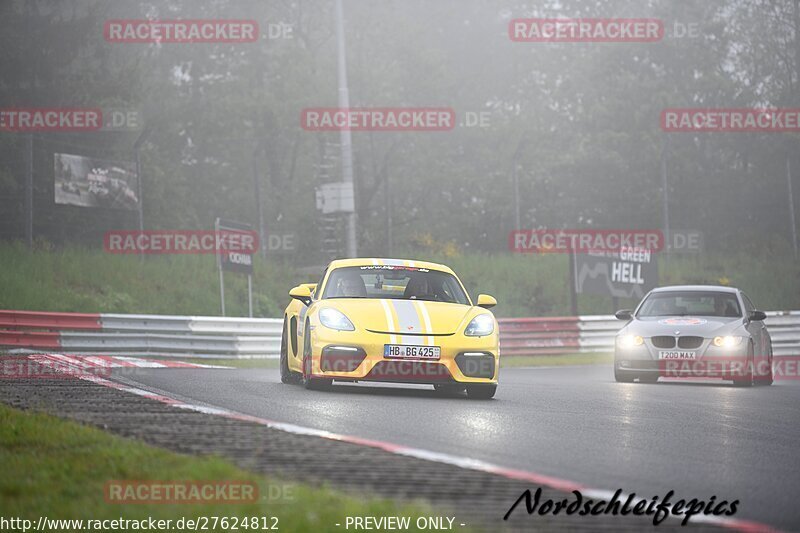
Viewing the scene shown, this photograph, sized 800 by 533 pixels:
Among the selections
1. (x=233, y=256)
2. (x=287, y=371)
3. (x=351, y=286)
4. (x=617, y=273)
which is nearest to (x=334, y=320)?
(x=351, y=286)

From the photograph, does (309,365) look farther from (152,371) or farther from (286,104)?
(286,104)

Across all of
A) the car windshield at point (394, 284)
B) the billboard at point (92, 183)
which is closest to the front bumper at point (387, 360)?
the car windshield at point (394, 284)

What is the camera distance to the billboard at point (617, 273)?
2980 centimetres

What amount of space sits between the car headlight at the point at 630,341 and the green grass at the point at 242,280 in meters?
12.5

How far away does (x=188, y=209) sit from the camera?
156 ft

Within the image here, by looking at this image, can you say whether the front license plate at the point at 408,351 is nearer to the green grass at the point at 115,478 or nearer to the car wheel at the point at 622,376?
the green grass at the point at 115,478

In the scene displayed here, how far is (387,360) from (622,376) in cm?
648

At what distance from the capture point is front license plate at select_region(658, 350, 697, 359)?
17.7m

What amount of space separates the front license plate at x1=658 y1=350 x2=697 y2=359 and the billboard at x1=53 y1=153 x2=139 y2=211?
15.2 metres

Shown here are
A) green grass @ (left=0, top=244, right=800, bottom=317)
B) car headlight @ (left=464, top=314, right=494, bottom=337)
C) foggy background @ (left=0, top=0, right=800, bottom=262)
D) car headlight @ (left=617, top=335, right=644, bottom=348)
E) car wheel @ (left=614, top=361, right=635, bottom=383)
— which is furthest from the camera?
foggy background @ (left=0, top=0, right=800, bottom=262)

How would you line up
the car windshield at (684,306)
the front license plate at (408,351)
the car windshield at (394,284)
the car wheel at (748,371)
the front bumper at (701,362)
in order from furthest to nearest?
the car windshield at (684,306) < the car wheel at (748,371) < the front bumper at (701,362) < the car windshield at (394,284) < the front license plate at (408,351)

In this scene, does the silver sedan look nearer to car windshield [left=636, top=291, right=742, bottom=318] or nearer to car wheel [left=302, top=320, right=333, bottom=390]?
car windshield [left=636, top=291, right=742, bottom=318]

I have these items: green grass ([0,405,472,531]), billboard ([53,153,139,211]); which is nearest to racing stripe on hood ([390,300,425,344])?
green grass ([0,405,472,531])

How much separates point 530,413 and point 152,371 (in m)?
6.48
